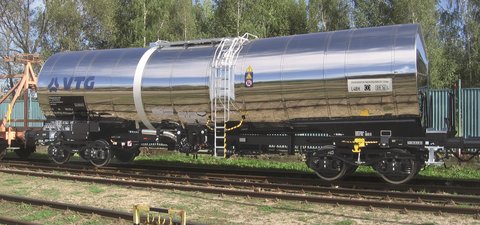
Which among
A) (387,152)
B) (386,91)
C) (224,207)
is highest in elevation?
(386,91)

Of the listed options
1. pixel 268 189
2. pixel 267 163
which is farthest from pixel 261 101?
pixel 267 163

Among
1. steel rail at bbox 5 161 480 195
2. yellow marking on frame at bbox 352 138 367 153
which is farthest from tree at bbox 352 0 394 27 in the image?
yellow marking on frame at bbox 352 138 367 153

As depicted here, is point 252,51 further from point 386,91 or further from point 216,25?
point 216,25

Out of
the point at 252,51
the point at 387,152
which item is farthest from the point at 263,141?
the point at 387,152

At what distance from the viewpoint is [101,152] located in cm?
1570

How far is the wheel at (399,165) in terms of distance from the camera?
37.1 feet

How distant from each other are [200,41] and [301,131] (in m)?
3.99

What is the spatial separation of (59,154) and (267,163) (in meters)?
7.20

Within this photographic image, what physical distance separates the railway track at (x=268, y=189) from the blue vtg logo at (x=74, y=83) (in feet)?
8.48

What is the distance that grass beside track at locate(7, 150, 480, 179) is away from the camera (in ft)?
48.8

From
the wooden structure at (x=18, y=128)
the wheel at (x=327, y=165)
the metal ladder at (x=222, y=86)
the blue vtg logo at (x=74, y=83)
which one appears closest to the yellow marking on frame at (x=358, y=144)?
the wheel at (x=327, y=165)

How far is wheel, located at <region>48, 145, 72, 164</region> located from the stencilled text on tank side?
981 cm

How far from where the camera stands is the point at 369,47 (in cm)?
1131

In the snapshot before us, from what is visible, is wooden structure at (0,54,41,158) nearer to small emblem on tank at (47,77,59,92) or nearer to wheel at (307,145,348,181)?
small emblem on tank at (47,77,59,92)
